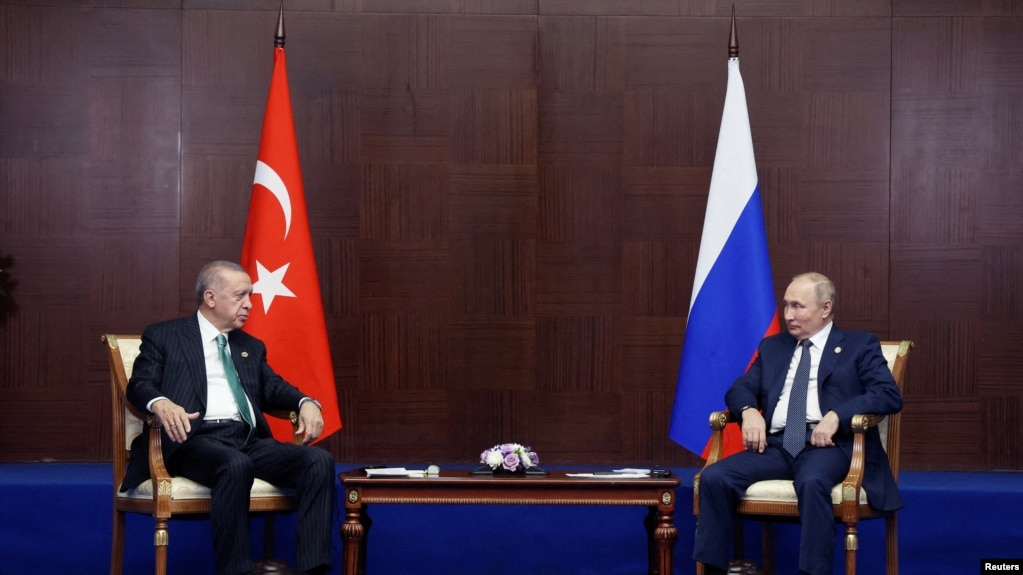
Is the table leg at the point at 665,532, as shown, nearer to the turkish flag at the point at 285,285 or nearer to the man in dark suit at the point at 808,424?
the man in dark suit at the point at 808,424

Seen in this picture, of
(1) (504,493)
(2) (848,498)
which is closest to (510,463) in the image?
(1) (504,493)

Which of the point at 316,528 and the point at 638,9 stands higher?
the point at 638,9

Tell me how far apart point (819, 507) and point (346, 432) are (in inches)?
112

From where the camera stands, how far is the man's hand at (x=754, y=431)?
432 cm

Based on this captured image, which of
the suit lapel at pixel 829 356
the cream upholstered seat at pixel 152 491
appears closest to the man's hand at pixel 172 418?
the cream upholstered seat at pixel 152 491

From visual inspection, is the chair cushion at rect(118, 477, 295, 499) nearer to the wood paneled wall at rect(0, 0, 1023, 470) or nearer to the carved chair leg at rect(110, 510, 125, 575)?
the carved chair leg at rect(110, 510, 125, 575)

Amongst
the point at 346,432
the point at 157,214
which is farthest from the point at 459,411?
the point at 157,214

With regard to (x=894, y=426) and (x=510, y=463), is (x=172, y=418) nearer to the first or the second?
(x=510, y=463)

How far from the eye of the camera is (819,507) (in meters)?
4.04

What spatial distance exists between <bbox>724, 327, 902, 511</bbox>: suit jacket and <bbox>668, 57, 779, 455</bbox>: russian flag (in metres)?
0.54

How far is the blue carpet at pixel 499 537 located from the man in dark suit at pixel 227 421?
0.83 metres

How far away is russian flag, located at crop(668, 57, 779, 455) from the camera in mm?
5203

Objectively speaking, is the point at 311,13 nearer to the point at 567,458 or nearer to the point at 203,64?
the point at 203,64

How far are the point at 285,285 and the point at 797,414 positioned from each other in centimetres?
238
